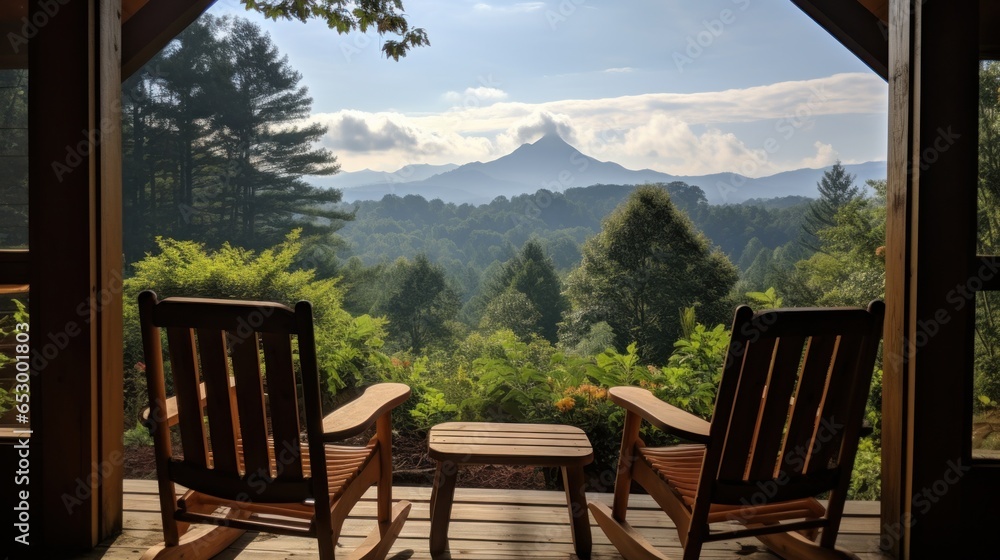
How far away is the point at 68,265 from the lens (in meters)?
2.27

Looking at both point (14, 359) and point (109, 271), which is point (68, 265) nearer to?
point (109, 271)

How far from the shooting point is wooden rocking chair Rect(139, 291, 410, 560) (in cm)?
172

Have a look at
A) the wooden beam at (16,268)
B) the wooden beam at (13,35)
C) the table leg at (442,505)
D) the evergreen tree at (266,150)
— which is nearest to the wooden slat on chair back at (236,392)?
the table leg at (442,505)

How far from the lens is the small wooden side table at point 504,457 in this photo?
2172 millimetres

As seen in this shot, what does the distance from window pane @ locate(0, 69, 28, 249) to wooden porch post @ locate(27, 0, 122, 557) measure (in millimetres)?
141

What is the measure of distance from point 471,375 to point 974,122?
3079 millimetres

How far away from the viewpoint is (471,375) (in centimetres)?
448

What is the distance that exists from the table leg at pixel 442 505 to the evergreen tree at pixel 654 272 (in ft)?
29.9

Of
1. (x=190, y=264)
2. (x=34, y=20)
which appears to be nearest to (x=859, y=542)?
(x=34, y=20)

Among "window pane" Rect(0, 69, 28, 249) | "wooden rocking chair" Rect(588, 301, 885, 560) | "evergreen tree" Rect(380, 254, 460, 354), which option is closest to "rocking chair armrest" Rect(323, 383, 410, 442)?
"wooden rocking chair" Rect(588, 301, 885, 560)

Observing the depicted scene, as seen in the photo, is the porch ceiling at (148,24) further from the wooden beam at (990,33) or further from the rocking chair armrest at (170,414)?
the wooden beam at (990,33)

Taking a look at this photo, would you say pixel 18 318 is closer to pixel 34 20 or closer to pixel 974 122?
pixel 34 20

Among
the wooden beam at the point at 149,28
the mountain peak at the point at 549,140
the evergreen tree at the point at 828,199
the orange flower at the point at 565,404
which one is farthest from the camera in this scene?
the mountain peak at the point at 549,140

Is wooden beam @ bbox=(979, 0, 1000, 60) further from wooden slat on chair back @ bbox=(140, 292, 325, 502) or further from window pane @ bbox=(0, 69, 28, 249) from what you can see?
window pane @ bbox=(0, 69, 28, 249)
